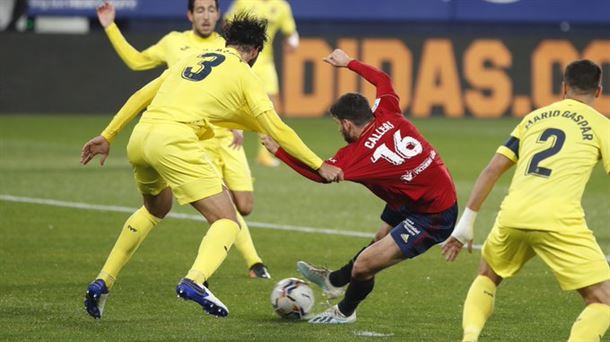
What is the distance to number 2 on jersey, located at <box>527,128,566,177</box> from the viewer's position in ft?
22.2

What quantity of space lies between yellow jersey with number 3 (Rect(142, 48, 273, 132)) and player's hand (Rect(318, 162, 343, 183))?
497 millimetres

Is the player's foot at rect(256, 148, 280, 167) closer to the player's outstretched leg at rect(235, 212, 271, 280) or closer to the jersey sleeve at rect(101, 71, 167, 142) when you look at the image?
the player's outstretched leg at rect(235, 212, 271, 280)

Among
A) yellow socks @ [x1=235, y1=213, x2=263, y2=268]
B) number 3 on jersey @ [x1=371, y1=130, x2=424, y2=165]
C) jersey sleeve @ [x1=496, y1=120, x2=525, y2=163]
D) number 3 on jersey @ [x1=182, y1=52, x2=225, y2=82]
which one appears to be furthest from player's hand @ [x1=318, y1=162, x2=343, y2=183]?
yellow socks @ [x1=235, y1=213, x2=263, y2=268]

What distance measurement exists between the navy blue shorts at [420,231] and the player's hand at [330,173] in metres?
0.59

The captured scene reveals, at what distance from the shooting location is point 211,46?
424 inches

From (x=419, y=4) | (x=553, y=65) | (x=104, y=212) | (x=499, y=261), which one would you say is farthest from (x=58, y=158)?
(x=499, y=261)

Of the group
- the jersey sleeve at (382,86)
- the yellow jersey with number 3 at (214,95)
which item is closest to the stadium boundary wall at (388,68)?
the jersey sleeve at (382,86)

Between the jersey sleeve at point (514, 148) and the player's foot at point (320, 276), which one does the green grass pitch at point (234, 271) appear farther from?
the jersey sleeve at point (514, 148)

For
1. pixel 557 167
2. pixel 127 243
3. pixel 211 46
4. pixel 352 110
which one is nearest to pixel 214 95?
pixel 352 110

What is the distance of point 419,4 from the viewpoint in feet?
84.8

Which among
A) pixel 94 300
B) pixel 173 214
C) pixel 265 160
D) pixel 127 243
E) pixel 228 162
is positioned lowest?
pixel 265 160

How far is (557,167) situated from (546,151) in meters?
0.10

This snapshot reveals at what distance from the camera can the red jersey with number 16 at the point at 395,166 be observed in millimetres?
7922

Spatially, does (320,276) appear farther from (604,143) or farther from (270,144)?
(604,143)
